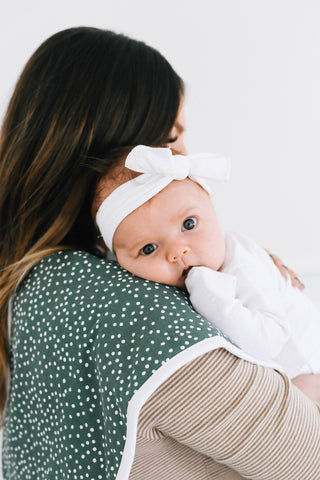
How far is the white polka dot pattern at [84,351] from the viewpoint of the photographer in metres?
0.72

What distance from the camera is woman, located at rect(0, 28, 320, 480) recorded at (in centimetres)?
70

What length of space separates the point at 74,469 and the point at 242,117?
139 centimetres

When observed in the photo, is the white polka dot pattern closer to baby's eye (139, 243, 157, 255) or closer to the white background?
baby's eye (139, 243, 157, 255)

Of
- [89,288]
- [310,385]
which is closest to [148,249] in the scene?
[89,288]

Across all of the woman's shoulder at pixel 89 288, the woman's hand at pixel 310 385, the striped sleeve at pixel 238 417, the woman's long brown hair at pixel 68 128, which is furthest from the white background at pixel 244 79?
the striped sleeve at pixel 238 417

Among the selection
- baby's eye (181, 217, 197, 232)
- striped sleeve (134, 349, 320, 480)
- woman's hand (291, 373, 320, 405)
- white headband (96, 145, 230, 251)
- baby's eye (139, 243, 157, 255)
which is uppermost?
white headband (96, 145, 230, 251)

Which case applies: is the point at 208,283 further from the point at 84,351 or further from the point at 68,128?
the point at 68,128

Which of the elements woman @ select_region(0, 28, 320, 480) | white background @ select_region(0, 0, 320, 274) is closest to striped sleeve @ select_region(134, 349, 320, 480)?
woman @ select_region(0, 28, 320, 480)

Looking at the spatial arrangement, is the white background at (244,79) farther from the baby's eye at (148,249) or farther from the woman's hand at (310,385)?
the woman's hand at (310,385)

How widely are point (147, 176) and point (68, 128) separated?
18 centimetres

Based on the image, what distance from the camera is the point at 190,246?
95 centimetres

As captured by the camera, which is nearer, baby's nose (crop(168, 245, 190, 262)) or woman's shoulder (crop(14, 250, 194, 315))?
woman's shoulder (crop(14, 250, 194, 315))

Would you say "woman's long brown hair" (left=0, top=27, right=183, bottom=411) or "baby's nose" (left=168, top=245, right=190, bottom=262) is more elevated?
"woman's long brown hair" (left=0, top=27, right=183, bottom=411)

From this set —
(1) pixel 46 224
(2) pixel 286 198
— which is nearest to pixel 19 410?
(1) pixel 46 224
